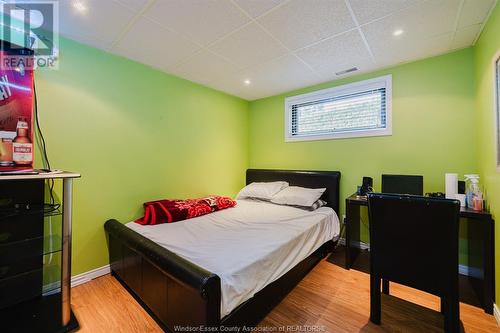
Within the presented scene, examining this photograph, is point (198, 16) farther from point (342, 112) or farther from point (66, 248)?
point (342, 112)

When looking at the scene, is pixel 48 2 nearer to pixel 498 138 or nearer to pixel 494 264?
pixel 498 138

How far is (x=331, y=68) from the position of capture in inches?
107

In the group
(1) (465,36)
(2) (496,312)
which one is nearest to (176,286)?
(2) (496,312)

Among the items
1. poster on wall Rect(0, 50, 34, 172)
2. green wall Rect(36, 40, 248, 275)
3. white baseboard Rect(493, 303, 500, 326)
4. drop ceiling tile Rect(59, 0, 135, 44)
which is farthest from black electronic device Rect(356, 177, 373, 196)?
poster on wall Rect(0, 50, 34, 172)

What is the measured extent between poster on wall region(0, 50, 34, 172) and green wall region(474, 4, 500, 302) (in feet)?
12.3

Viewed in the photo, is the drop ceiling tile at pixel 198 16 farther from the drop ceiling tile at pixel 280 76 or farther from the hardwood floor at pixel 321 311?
the hardwood floor at pixel 321 311

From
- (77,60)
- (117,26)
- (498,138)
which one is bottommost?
(498,138)

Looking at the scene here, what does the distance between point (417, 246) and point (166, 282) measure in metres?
1.71

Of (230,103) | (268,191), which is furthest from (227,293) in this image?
(230,103)

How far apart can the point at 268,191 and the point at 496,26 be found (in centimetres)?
272

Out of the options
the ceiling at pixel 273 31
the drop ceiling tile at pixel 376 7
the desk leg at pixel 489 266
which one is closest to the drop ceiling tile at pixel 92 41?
the ceiling at pixel 273 31

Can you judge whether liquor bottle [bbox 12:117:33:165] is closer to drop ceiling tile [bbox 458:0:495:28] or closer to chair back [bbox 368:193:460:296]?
chair back [bbox 368:193:460:296]

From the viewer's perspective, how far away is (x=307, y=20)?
1.83 metres

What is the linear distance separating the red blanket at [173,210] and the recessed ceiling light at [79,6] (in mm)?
1821
